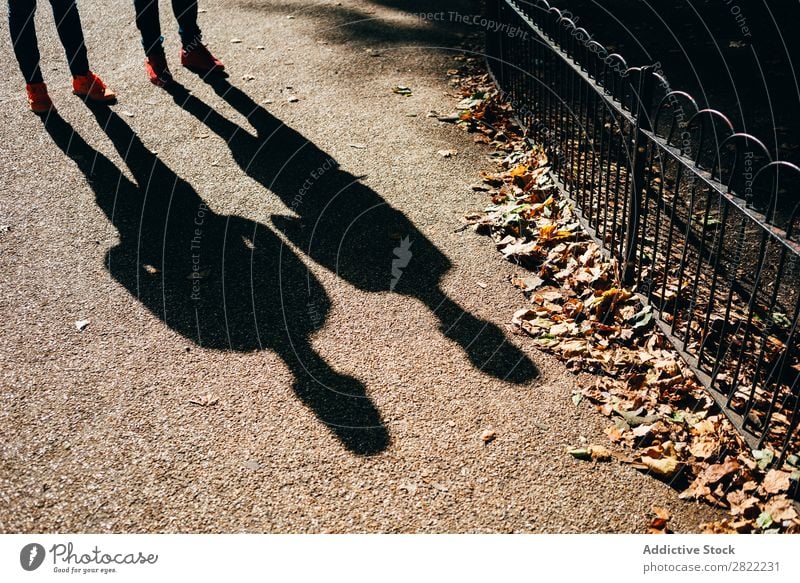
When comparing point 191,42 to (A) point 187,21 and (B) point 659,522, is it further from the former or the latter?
(B) point 659,522

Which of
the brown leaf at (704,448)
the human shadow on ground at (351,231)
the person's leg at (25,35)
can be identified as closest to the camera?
the brown leaf at (704,448)

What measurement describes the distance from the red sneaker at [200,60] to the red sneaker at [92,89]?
95 cm

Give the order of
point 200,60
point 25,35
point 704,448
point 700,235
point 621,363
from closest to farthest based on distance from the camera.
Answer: point 704,448
point 621,363
point 700,235
point 25,35
point 200,60

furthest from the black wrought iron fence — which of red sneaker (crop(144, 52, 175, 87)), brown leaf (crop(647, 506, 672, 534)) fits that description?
red sneaker (crop(144, 52, 175, 87))

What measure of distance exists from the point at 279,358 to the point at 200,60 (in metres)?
4.70

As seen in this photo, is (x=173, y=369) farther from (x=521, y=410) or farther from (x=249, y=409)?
(x=521, y=410)

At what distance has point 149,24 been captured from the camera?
6633 millimetres

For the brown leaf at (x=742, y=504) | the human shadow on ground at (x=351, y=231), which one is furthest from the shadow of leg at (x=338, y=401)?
the brown leaf at (x=742, y=504)

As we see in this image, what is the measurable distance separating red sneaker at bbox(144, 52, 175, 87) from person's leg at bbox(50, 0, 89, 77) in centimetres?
64

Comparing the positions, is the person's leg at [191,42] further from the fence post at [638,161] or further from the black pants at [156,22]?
the fence post at [638,161]

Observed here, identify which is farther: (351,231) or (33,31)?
Answer: (33,31)

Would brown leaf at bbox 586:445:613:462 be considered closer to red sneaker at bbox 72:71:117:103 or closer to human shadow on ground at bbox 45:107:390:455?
human shadow on ground at bbox 45:107:390:455

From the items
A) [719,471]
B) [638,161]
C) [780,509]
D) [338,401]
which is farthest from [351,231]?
[780,509]

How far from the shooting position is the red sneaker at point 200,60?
727cm
